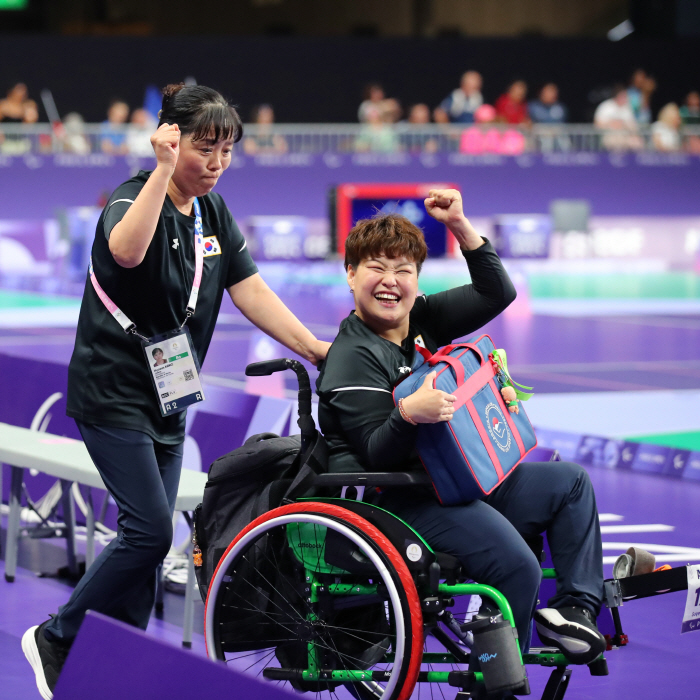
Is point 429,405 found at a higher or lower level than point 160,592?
higher

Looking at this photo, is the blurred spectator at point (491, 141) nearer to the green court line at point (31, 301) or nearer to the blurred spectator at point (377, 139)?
the blurred spectator at point (377, 139)

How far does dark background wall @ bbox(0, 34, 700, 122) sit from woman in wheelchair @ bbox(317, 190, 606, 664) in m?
18.8

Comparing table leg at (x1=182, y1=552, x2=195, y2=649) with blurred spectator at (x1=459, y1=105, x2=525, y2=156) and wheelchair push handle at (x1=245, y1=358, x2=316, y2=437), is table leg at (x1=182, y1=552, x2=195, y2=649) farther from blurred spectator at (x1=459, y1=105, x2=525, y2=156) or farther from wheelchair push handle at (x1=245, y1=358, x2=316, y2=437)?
blurred spectator at (x1=459, y1=105, x2=525, y2=156)

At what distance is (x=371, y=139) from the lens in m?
19.6

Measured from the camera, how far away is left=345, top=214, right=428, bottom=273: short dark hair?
3125mm

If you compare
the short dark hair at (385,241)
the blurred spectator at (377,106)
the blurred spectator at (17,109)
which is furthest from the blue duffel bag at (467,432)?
the blurred spectator at (377,106)

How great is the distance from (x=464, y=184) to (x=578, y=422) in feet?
40.7

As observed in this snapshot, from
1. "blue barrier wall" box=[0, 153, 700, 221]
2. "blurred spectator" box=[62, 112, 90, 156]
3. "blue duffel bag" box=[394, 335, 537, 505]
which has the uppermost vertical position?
"blurred spectator" box=[62, 112, 90, 156]

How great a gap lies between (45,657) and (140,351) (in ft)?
2.85

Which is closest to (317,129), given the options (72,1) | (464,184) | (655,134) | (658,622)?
(464,184)

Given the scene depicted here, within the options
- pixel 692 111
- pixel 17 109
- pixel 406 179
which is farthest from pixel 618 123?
pixel 17 109

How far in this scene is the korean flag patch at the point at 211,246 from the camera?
330 cm

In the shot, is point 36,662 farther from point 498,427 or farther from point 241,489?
point 498,427

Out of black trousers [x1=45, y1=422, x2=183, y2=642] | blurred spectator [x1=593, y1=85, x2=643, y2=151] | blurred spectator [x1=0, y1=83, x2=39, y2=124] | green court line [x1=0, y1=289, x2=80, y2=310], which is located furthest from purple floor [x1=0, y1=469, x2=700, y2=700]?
blurred spectator [x1=593, y1=85, x2=643, y2=151]
